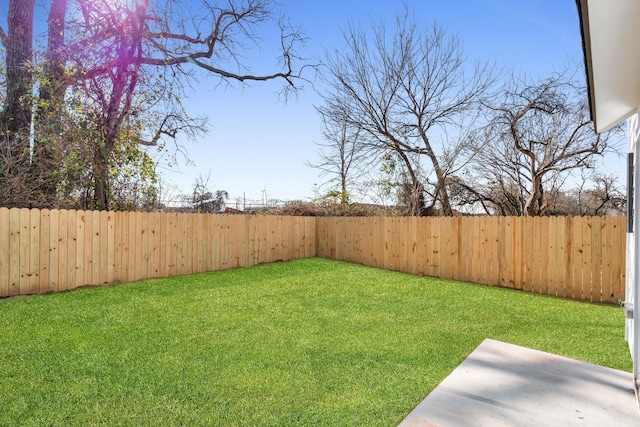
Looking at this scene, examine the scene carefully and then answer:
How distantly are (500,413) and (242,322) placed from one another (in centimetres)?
251

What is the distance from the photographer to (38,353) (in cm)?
292

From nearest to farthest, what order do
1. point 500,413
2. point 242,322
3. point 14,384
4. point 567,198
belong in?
point 500,413 → point 14,384 → point 242,322 → point 567,198

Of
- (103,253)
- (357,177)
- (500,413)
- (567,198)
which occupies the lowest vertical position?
(500,413)

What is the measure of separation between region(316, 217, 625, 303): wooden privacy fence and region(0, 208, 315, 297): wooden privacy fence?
7.68ft

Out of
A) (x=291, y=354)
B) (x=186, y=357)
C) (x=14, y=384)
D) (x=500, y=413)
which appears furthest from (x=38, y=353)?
(x=500, y=413)

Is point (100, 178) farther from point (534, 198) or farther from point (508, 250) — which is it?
point (534, 198)

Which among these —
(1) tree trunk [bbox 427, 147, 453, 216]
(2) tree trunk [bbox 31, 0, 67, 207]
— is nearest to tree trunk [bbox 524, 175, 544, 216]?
(1) tree trunk [bbox 427, 147, 453, 216]

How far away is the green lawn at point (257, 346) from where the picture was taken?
2133 mm

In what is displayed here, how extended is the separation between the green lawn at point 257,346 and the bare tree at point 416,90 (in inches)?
219

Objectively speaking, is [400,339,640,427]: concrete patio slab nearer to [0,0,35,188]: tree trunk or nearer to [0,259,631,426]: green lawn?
[0,259,631,426]: green lawn

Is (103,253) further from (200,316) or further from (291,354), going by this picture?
(291,354)

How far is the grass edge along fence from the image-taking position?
4.98 meters

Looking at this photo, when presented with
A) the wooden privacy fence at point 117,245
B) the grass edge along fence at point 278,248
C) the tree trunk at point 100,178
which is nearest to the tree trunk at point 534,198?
the grass edge along fence at point 278,248

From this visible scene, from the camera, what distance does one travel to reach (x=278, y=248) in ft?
27.1
